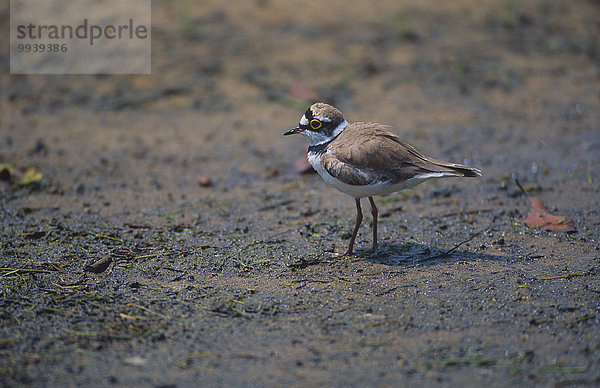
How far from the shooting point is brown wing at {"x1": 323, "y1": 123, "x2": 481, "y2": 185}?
5383 mm

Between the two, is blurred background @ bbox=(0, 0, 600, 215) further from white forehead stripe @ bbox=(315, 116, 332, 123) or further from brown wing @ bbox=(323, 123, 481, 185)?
brown wing @ bbox=(323, 123, 481, 185)

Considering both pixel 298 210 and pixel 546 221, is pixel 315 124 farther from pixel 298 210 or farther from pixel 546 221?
pixel 546 221

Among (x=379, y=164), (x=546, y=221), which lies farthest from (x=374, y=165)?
(x=546, y=221)

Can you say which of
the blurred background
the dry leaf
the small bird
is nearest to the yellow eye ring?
the small bird

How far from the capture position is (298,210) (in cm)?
689

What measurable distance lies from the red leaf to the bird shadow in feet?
2.60

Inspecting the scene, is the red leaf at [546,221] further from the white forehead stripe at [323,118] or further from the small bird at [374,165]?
the white forehead stripe at [323,118]

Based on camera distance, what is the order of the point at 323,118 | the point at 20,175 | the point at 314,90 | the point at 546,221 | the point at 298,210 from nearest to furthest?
1. the point at 323,118
2. the point at 546,221
3. the point at 298,210
4. the point at 20,175
5. the point at 314,90

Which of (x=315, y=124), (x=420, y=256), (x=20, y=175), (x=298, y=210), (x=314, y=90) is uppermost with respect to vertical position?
(x=314, y=90)

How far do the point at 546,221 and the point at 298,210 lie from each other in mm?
2500

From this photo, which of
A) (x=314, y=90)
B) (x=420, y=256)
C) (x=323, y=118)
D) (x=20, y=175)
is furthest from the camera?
(x=314, y=90)

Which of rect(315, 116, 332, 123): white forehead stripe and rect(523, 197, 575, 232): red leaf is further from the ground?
rect(315, 116, 332, 123): white forehead stripe

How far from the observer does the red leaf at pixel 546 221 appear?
6.09m

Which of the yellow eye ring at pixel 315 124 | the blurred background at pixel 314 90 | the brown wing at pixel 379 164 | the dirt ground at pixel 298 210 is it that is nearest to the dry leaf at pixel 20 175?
the dirt ground at pixel 298 210
